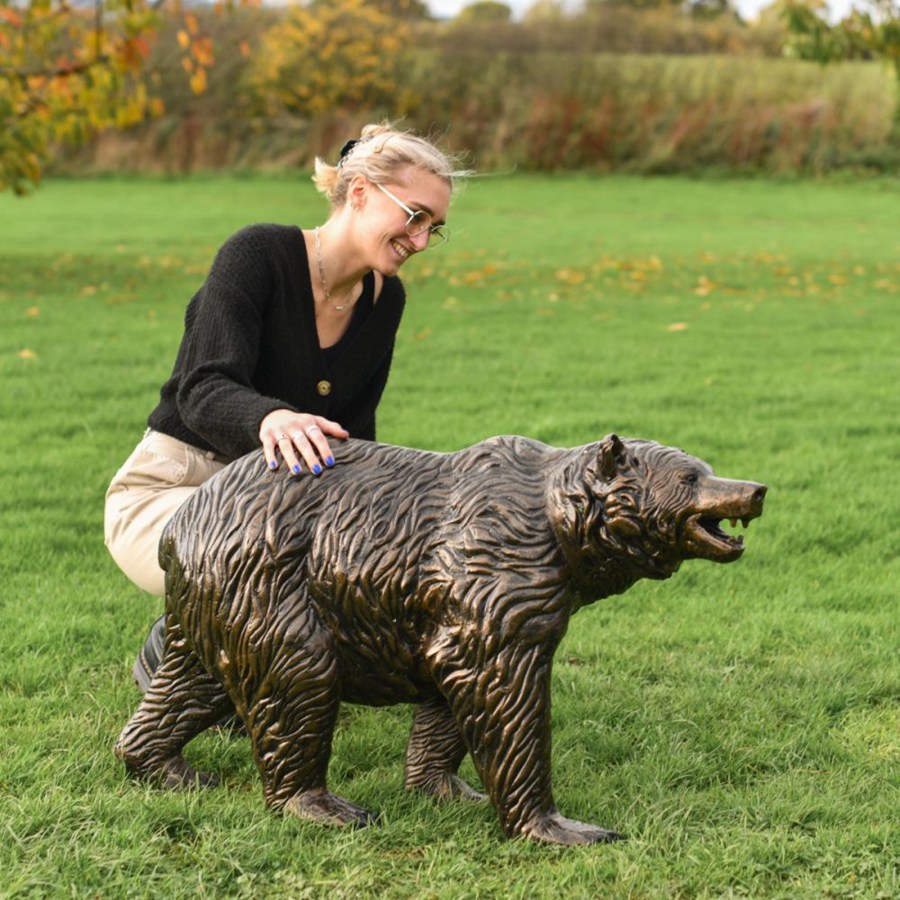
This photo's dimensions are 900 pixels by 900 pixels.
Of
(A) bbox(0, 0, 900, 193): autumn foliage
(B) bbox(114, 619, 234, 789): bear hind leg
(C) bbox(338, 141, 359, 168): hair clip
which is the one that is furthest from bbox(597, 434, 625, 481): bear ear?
(A) bbox(0, 0, 900, 193): autumn foliage

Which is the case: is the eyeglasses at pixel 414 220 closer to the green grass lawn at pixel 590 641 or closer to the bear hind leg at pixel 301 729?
the bear hind leg at pixel 301 729

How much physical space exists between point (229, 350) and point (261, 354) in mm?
284

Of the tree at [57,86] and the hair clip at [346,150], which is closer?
the hair clip at [346,150]

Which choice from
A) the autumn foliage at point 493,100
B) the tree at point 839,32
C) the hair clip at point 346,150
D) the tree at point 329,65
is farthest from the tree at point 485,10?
the hair clip at point 346,150

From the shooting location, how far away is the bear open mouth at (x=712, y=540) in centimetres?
312

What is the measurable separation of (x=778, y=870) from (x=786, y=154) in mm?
31645

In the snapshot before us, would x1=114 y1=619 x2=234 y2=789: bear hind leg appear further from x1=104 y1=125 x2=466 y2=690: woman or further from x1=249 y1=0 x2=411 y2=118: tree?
x1=249 y1=0 x2=411 y2=118: tree

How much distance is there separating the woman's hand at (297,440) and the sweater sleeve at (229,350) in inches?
5.6

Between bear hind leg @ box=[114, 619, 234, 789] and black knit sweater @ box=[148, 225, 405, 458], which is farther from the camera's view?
black knit sweater @ box=[148, 225, 405, 458]

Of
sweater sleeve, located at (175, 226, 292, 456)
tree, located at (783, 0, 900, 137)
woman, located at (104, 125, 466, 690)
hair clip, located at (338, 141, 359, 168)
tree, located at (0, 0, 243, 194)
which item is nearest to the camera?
sweater sleeve, located at (175, 226, 292, 456)

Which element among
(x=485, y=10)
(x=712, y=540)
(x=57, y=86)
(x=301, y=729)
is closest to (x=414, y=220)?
A: (x=712, y=540)

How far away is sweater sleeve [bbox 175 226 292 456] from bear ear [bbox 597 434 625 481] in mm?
1028

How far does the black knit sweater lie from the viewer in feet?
12.6

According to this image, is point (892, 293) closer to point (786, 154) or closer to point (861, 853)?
point (861, 853)
